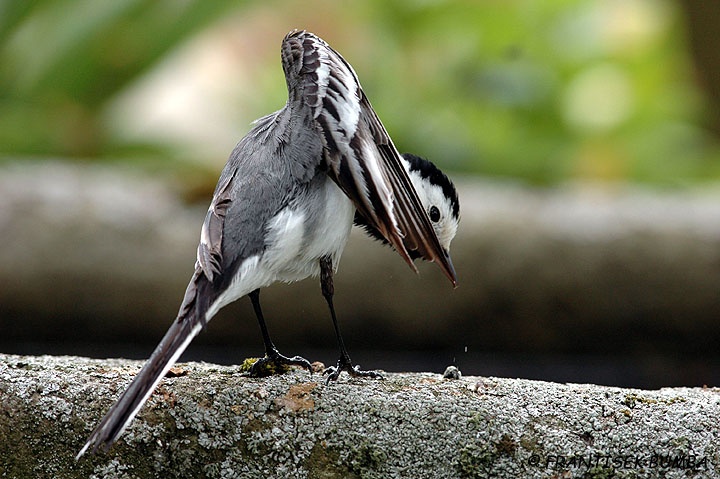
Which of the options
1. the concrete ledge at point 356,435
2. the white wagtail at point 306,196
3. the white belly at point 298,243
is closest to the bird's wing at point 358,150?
the white wagtail at point 306,196

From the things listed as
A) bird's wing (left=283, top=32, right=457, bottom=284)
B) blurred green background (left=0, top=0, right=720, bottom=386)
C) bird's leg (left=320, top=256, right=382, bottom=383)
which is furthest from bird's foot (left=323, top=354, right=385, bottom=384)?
blurred green background (left=0, top=0, right=720, bottom=386)

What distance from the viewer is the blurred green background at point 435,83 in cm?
620

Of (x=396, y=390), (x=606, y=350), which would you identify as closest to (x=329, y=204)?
(x=396, y=390)

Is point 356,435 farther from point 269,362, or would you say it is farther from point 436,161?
point 436,161

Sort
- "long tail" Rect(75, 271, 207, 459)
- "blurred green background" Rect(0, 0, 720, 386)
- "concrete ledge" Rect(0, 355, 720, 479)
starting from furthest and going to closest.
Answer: "blurred green background" Rect(0, 0, 720, 386)
"concrete ledge" Rect(0, 355, 720, 479)
"long tail" Rect(75, 271, 207, 459)

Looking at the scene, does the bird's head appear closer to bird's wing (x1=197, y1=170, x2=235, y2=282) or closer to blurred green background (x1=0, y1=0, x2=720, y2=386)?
bird's wing (x1=197, y1=170, x2=235, y2=282)

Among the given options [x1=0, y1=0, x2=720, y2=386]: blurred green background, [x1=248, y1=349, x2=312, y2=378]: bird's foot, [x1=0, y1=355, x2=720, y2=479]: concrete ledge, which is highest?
[x1=0, y1=0, x2=720, y2=386]: blurred green background

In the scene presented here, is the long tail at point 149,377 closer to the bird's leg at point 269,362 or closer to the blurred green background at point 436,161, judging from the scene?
the bird's leg at point 269,362

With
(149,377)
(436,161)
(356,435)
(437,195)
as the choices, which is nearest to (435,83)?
(436,161)

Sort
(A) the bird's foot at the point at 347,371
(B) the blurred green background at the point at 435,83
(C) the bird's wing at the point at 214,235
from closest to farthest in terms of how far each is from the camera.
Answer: (C) the bird's wing at the point at 214,235
(A) the bird's foot at the point at 347,371
(B) the blurred green background at the point at 435,83

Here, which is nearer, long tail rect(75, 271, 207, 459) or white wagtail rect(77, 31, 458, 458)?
long tail rect(75, 271, 207, 459)

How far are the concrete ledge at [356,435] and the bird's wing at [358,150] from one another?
15.5 inches

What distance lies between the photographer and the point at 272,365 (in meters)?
2.52

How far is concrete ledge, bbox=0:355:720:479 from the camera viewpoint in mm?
2061
